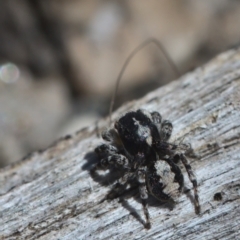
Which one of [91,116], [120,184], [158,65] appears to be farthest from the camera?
[158,65]

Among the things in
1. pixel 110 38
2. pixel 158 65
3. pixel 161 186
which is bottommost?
pixel 161 186

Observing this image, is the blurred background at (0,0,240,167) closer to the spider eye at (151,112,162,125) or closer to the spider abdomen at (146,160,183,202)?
the spider eye at (151,112,162,125)

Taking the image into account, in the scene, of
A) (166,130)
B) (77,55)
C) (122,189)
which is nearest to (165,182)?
(122,189)

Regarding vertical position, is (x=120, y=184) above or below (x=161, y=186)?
above

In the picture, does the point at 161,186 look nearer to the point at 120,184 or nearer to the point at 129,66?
the point at 120,184

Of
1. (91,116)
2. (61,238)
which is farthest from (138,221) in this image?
(91,116)

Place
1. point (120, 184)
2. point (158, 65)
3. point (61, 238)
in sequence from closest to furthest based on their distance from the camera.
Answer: point (61, 238), point (120, 184), point (158, 65)

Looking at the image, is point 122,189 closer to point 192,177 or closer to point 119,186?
point 119,186

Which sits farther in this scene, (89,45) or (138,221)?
(89,45)
